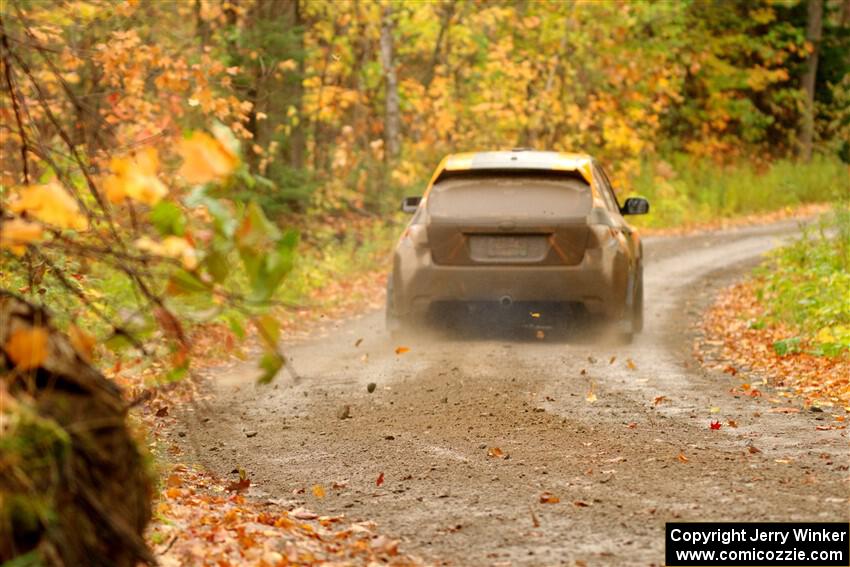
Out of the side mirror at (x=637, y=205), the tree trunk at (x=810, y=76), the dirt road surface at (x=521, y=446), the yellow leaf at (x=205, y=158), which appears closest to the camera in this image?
the yellow leaf at (x=205, y=158)

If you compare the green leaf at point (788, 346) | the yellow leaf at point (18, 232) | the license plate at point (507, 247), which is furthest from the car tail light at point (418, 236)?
the yellow leaf at point (18, 232)

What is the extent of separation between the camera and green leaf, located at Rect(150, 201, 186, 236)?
398 cm

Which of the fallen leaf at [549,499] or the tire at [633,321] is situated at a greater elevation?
the fallen leaf at [549,499]

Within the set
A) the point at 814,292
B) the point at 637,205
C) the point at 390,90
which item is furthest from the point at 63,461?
the point at 390,90

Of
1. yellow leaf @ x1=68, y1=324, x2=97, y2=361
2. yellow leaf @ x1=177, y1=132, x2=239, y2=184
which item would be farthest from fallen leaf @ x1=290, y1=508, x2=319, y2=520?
yellow leaf @ x1=177, y1=132, x2=239, y2=184

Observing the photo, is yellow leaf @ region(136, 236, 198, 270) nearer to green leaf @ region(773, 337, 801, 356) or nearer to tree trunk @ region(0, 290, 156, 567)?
tree trunk @ region(0, 290, 156, 567)

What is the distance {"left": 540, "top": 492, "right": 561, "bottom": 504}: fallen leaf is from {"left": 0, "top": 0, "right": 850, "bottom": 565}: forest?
1.60m

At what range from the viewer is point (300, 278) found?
59.9 feet

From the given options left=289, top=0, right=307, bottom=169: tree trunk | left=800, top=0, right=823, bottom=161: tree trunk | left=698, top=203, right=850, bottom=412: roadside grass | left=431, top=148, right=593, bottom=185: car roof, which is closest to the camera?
left=698, top=203, right=850, bottom=412: roadside grass

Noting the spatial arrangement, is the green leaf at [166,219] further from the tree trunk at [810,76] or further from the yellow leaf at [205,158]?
the tree trunk at [810,76]

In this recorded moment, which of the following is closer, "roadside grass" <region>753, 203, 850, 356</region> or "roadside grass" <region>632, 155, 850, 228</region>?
"roadside grass" <region>753, 203, 850, 356</region>

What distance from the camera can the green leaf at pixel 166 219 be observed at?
157 inches

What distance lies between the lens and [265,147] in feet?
63.6

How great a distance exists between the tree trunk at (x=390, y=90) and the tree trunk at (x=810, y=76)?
56.1ft
